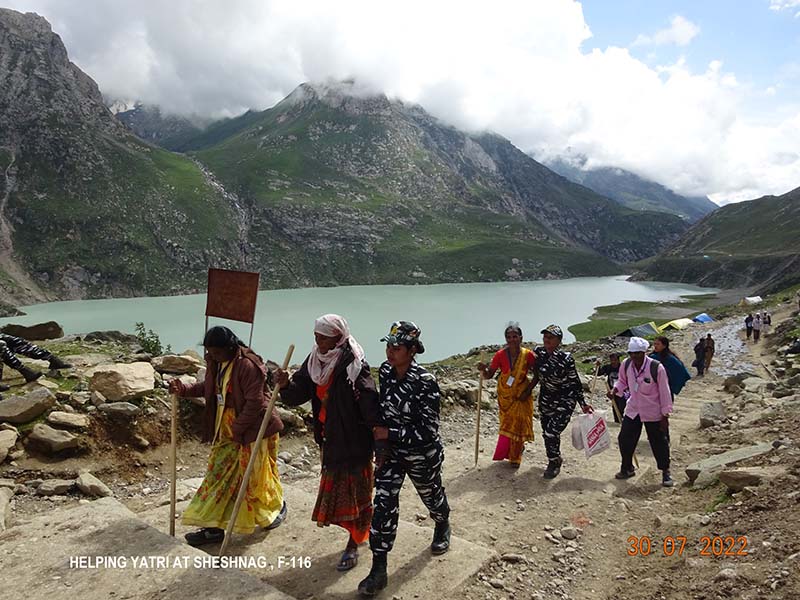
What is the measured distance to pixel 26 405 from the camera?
7.28 metres

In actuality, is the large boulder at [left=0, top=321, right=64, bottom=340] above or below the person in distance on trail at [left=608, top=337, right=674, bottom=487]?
below

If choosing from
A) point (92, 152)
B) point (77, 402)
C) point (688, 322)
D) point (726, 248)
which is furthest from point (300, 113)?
point (77, 402)

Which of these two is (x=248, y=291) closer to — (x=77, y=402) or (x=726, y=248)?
(x=77, y=402)

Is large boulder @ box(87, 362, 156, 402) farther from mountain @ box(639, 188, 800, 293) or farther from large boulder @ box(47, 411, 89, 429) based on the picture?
mountain @ box(639, 188, 800, 293)

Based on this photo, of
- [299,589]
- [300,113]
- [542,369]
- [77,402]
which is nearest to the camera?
[299,589]

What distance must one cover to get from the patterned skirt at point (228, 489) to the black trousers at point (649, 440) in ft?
16.6

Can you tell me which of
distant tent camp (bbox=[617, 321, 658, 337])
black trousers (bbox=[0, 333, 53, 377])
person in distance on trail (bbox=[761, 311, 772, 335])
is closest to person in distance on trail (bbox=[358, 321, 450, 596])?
black trousers (bbox=[0, 333, 53, 377])

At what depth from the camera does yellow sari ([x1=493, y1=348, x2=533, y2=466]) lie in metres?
7.44

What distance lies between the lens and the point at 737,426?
9.12 m

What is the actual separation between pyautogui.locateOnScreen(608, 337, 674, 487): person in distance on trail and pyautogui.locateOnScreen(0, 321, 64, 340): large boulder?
18370mm

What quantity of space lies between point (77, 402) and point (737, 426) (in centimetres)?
1117

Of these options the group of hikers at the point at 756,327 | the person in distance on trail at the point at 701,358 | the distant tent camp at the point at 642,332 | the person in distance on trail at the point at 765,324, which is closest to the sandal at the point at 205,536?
the person in distance on trail at the point at 701,358

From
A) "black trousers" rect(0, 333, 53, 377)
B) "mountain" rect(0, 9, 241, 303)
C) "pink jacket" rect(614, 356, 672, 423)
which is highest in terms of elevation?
"mountain" rect(0, 9, 241, 303)
